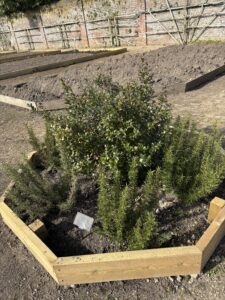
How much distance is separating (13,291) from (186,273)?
5.56ft

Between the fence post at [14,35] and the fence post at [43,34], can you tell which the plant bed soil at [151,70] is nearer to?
the fence post at [43,34]

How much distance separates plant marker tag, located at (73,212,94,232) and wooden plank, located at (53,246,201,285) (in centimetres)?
42

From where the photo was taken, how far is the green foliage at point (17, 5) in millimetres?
21219

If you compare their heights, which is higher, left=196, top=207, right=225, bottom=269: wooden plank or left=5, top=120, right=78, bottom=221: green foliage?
left=5, top=120, right=78, bottom=221: green foliage

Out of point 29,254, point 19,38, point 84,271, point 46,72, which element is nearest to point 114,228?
point 84,271

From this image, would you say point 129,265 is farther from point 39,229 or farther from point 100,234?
point 39,229

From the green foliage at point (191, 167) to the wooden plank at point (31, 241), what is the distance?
1.40 meters

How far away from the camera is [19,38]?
2467 centimetres

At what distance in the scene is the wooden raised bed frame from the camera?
7.79 feet

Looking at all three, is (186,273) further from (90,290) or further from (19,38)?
(19,38)

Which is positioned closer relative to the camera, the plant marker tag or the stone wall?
the plant marker tag

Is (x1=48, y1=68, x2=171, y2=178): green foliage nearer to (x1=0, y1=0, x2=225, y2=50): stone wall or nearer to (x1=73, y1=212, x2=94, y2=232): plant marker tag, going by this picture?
(x1=73, y1=212, x2=94, y2=232): plant marker tag


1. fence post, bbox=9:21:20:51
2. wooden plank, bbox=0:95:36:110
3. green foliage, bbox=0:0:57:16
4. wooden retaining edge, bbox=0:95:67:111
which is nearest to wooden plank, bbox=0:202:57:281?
wooden retaining edge, bbox=0:95:67:111

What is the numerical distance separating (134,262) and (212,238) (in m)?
0.76
